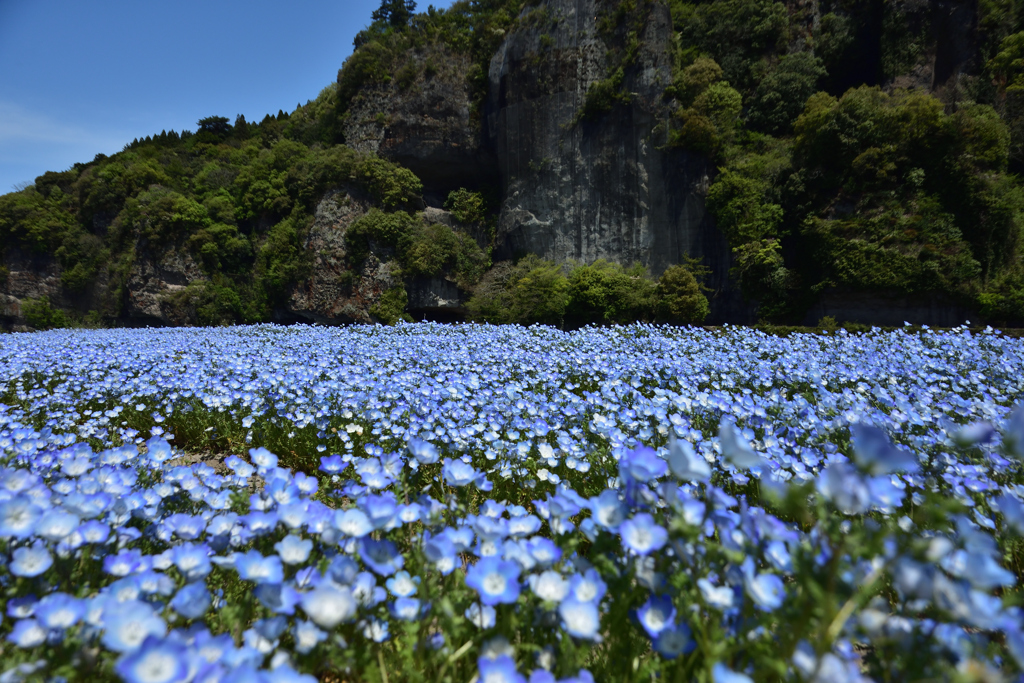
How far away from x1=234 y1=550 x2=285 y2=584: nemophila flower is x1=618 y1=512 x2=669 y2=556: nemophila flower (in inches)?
37.1

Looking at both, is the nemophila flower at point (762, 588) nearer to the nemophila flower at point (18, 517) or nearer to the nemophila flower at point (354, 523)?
the nemophila flower at point (354, 523)

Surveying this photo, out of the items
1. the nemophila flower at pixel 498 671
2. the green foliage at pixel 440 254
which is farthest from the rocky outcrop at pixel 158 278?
the nemophila flower at pixel 498 671

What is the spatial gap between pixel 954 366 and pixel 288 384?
707cm

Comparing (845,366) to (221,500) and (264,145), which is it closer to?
(221,500)

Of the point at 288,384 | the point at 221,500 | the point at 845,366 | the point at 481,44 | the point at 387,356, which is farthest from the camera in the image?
the point at 481,44

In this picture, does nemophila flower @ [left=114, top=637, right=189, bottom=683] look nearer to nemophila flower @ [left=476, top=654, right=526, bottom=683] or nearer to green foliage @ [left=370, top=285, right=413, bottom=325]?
nemophila flower @ [left=476, top=654, right=526, bottom=683]

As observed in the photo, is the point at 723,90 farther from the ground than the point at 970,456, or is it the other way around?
the point at 723,90

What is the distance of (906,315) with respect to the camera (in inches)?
589

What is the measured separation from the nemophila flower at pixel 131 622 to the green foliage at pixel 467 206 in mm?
25594

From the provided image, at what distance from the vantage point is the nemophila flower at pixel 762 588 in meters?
1.02

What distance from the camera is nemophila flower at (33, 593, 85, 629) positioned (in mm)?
1097

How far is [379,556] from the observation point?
1.25 metres

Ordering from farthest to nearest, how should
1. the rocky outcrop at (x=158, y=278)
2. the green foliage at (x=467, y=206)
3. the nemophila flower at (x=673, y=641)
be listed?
the rocky outcrop at (x=158, y=278), the green foliage at (x=467, y=206), the nemophila flower at (x=673, y=641)

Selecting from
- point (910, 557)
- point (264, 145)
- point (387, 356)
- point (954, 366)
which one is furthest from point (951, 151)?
point (264, 145)
